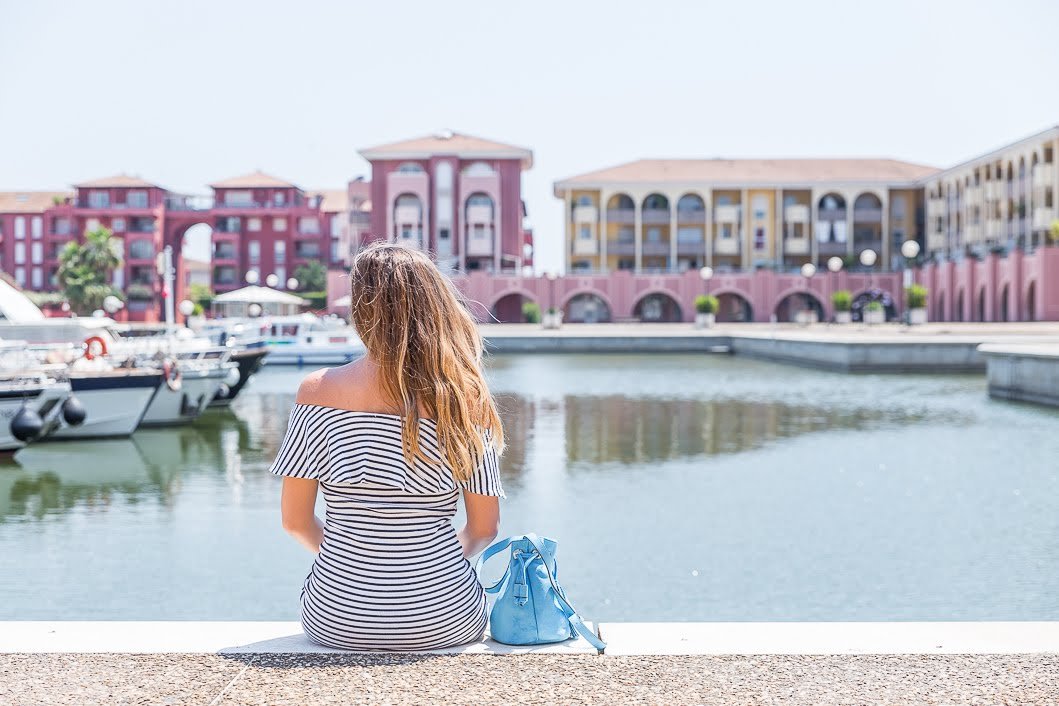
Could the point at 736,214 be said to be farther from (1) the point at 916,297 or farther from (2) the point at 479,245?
(1) the point at 916,297

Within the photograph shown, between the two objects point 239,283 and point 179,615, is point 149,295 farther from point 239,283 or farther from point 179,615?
point 179,615

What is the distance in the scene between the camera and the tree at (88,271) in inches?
2734

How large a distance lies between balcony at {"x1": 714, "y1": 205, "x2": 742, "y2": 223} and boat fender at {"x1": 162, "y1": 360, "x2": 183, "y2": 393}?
48157 mm

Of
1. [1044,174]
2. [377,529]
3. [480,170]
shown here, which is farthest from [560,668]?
[480,170]

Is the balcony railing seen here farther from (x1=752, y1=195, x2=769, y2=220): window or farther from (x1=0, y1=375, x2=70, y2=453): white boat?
(x1=0, y1=375, x2=70, y2=453): white boat

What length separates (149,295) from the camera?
244 ft

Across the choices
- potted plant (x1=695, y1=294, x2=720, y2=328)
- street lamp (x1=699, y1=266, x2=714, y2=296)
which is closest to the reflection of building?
street lamp (x1=699, y1=266, x2=714, y2=296)

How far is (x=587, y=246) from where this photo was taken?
6538 cm

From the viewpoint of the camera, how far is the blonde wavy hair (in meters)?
3.57

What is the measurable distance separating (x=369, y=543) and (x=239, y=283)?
3000 inches

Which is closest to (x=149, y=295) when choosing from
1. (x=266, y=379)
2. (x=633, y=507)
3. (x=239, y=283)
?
(x=239, y=283)

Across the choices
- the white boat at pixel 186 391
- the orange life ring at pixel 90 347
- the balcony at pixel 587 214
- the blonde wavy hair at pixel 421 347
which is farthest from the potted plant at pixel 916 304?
the blonde wavy hair at pixel 421 347

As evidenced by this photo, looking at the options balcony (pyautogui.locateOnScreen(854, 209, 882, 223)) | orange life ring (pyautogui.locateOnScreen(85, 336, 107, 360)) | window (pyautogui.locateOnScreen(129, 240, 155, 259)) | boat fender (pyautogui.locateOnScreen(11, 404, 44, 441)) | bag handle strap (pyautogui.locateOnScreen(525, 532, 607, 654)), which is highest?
balcony (pyautogui.locateOnScreen(854, 209, 882, 223))

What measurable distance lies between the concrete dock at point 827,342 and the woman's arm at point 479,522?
25723 millimetres
